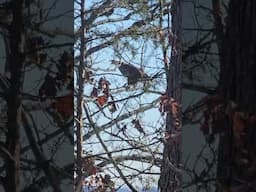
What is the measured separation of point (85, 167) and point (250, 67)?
158 cm

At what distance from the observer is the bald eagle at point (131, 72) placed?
2971mm

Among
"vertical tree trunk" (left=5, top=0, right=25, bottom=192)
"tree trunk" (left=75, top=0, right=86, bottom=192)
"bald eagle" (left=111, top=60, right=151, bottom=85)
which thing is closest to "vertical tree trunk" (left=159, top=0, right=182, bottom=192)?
"bald eagle" (left=111, top=60, right=151, bottom=85)

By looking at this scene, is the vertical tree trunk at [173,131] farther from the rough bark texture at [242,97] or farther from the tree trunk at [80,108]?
the rough bark texture at [242,97]

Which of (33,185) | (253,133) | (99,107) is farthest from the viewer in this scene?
(99,107)

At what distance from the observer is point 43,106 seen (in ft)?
5.79

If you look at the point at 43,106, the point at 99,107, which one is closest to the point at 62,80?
the point at 43,106

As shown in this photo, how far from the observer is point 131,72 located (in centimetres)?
302

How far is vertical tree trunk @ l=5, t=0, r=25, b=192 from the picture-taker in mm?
1700

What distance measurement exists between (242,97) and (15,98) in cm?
68

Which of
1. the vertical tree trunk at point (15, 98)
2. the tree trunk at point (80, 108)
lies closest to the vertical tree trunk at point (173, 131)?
the tree trunk at point (80, 108)

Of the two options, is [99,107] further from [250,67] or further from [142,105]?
[250,67]

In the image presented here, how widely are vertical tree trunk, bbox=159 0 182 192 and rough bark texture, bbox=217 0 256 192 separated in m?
1.16

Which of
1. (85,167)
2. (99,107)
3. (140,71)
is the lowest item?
(85,167)

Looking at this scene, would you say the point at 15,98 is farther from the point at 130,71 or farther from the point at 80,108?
the point at 130,71
